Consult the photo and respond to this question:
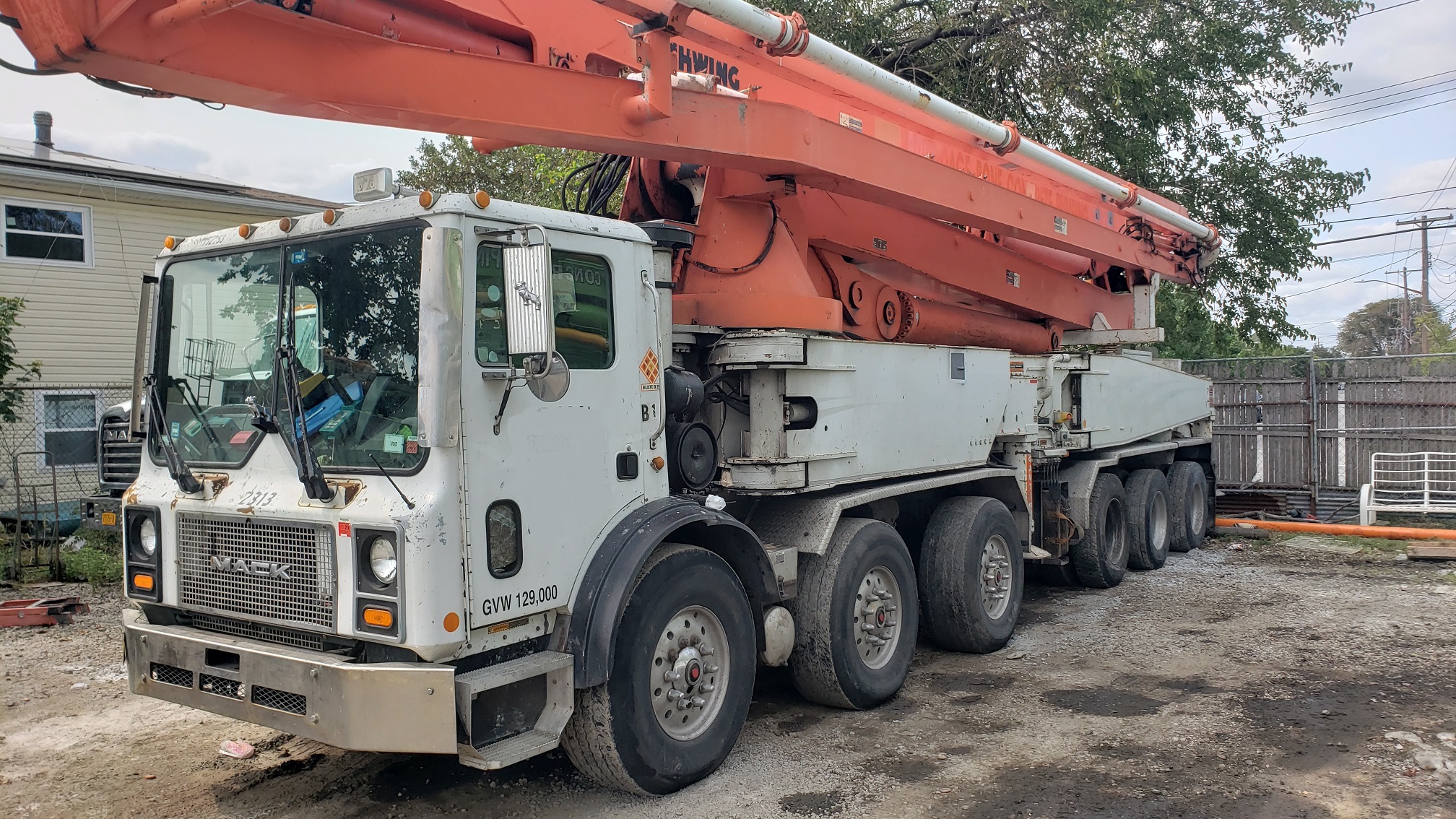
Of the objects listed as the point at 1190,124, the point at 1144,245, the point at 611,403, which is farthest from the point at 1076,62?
the point at 611,403

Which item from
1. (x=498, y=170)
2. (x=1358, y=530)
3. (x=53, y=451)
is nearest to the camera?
(x=1358, y=530)

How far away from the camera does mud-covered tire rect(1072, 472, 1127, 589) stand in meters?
9.72

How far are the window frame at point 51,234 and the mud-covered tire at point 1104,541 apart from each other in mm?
13250

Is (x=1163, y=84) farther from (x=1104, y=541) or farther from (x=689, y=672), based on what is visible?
(x=689, y=672)

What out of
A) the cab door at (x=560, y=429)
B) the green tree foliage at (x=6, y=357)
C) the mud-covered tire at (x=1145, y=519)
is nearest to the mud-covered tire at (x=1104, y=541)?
the mud-covered tire at (x=1145, y=519)

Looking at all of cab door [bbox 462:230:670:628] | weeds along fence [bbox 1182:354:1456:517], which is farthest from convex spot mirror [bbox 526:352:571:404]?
weeds along fence [bbox 1182:354:1456:517]

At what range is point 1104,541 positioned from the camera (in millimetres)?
9898

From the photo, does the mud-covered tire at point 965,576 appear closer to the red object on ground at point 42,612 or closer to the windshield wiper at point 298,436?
the windshield wiper at point 298,436

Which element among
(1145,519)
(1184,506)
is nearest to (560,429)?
(1145,519)

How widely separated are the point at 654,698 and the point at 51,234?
1324 centimetres

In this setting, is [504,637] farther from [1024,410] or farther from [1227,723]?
[1024,410]

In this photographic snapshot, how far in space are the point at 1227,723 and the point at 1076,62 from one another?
10.8 metres

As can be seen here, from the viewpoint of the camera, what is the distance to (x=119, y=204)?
48.2 feet

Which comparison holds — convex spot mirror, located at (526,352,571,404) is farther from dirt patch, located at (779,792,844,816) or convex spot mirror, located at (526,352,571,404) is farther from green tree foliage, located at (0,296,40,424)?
green tree foliage, located at (0,296,40,424)
